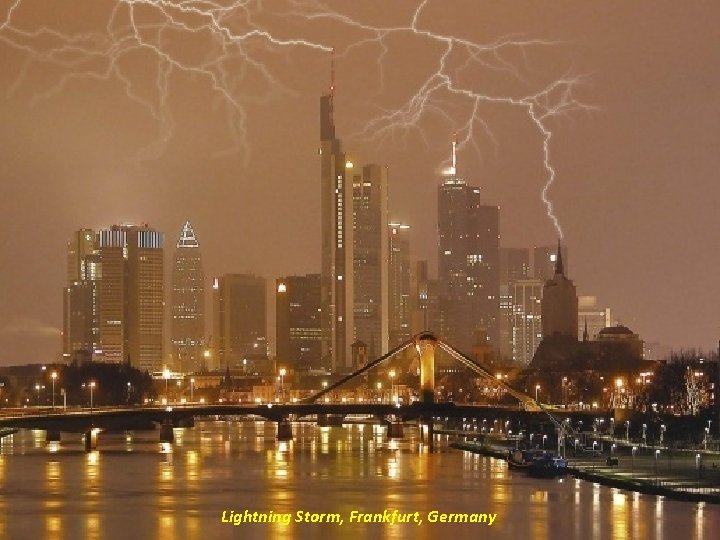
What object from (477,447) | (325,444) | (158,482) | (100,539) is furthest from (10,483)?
(325,444)

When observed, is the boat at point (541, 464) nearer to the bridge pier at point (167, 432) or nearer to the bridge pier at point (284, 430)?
the bridge pier at point (167, 432)

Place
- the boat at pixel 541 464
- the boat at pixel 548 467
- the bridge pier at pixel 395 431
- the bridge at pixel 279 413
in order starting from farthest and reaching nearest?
1. the bridge pier at pixel 395 431
2. the bridge at pixel 279 413
3. the boat at pixel 541 464
4. the boat at pixel 548 467

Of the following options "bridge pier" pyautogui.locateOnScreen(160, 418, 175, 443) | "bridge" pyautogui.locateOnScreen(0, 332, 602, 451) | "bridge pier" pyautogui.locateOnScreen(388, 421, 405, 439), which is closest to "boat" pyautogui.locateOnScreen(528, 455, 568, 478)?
"bridge" pyautogui.locateOnScreen(0, 332, 602, 451)

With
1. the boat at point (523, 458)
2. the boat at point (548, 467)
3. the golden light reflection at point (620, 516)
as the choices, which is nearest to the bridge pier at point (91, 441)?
the boat at point (523, 458)

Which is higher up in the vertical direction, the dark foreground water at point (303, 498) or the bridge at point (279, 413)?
the bridge at point (279, 413)

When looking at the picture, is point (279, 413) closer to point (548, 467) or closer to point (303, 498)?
point (548, 467)
